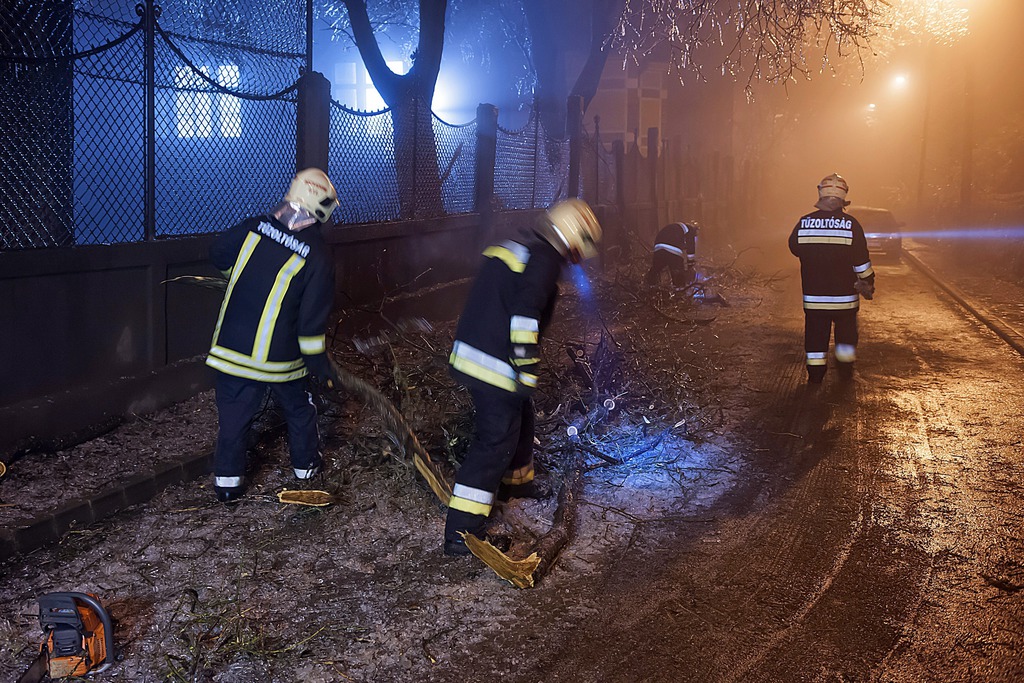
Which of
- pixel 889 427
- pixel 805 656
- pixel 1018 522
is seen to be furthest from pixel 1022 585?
pixel 889 427

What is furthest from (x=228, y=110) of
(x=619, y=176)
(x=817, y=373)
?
(x=619, y=176)

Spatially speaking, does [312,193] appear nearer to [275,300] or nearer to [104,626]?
[275,300]

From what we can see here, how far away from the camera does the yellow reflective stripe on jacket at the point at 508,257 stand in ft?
14.0

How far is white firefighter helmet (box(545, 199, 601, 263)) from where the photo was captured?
426 centimetres

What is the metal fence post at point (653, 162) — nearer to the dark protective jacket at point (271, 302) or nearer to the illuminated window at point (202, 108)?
the illuminated window at point (202, 108)

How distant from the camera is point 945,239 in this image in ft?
88.1

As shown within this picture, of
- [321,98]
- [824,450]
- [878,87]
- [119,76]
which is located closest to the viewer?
[119,76]

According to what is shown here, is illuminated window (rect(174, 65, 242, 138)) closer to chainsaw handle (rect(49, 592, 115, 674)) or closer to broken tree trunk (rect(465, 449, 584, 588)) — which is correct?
broken tree trunk (rect(465, 449, 584, 588))

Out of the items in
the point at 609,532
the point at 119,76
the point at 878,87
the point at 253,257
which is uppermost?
the point at 878,87

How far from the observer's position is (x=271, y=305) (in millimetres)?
4582

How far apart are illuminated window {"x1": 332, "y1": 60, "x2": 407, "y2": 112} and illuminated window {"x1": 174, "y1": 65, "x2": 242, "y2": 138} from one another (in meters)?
19.1

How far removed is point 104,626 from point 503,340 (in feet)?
6.79

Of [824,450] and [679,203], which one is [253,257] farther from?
[679,203]

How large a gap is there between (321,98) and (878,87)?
7199 cm
